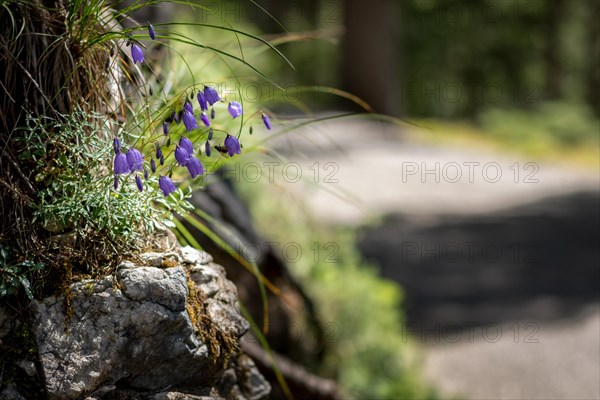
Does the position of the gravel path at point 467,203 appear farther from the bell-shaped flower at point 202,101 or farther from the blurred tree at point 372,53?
the blurred tree at point 372,53

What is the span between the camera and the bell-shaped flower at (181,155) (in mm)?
2383

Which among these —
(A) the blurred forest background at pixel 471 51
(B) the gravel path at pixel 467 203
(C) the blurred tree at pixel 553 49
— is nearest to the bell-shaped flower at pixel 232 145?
(B) the gravel path at pixel 467 203

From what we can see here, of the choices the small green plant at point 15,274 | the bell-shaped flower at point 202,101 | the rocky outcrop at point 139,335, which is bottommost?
the rocky outcrop at point 139,335

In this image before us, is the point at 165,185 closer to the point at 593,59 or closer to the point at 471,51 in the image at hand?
the point at 471,51

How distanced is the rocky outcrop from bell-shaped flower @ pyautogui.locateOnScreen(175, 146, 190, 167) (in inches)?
11.9

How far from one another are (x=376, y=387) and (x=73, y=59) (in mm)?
3113

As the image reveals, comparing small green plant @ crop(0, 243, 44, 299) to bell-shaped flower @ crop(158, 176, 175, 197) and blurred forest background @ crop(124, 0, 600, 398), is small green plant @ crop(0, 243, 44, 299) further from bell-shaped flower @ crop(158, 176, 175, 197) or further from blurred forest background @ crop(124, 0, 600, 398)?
blurred forest background @ crop(124, 0, 600, 398)

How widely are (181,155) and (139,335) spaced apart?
55cm

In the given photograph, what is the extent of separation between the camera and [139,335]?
90.2 inches

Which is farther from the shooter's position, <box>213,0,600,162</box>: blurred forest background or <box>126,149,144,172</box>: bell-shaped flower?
<box>213,0,600,162</box>: blurred forest background

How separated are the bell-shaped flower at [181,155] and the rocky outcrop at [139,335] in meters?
0.30

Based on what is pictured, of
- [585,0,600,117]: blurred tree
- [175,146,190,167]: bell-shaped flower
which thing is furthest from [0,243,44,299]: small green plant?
[585,0,600,117]: blurred tree

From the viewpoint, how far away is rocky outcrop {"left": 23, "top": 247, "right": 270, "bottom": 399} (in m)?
2.19

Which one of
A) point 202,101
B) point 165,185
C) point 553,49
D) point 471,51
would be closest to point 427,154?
point 202,101
